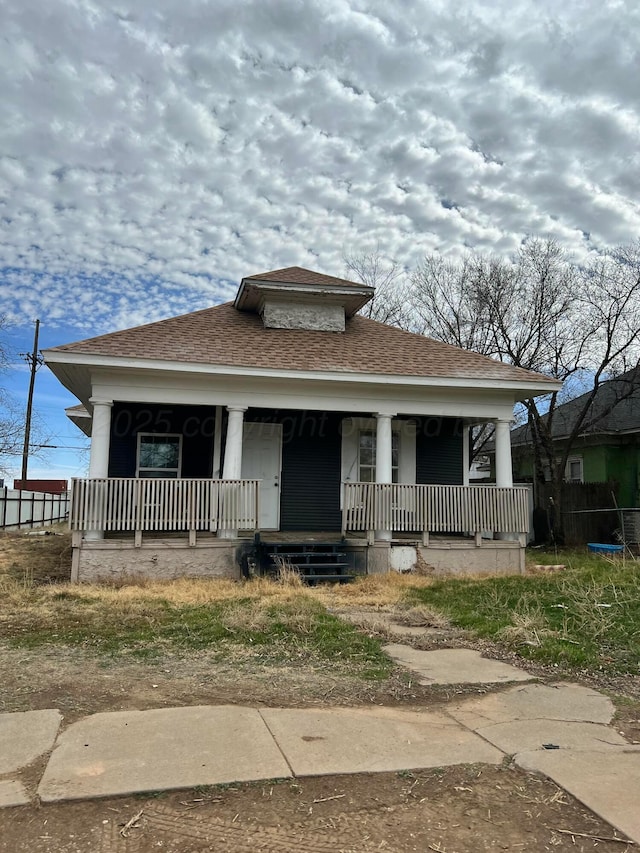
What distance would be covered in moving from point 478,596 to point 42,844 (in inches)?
290

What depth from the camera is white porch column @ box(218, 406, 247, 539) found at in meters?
11.4

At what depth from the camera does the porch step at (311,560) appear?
1064 centimetres

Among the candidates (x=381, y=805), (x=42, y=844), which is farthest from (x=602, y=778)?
(x=42, y=844)

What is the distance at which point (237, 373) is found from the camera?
1139cm

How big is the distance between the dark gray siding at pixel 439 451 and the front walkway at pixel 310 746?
9697 mm

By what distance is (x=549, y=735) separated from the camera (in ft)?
13.6

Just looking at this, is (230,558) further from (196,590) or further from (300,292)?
(300,292)

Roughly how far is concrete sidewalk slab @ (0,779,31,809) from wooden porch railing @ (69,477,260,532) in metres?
7.60

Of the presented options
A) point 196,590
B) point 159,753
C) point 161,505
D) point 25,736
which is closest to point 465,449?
point 161,505

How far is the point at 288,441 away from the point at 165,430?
2.54 metres

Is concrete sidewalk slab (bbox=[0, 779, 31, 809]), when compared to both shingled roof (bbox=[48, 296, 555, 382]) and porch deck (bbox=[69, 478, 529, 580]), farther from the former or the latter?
shingled roof (bbox=[48, 296, 555, 382])

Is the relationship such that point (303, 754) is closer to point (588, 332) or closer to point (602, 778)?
point (602, 778)

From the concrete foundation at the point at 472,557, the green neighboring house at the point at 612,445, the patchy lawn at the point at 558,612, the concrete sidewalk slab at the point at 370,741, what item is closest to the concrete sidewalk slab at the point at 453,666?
the patchy lawn at the point at 558,612

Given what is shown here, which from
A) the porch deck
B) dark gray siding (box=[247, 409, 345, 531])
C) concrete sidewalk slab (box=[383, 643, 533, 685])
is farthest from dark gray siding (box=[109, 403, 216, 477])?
concrete sidewalk slab (box=[383, 643, 533, 685])
